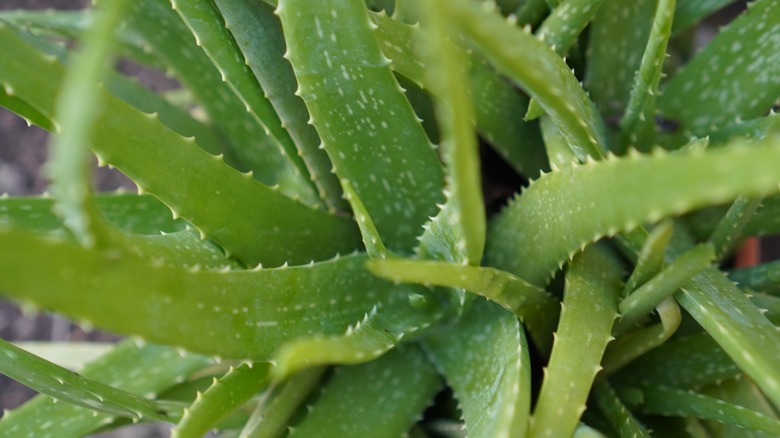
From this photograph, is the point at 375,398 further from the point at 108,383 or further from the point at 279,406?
the point at 108,383

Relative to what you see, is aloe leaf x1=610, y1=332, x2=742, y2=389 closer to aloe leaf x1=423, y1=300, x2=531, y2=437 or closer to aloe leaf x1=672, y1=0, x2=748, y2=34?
aloe leaf x1=423, y1=300, x2=531, y2=437

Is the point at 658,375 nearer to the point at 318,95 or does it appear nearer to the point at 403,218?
the point at 403,218

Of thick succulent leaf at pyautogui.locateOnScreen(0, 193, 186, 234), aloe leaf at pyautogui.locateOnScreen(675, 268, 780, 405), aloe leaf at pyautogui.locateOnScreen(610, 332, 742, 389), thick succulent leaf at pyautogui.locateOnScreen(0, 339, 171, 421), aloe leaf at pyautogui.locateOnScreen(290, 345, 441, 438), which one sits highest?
aloe leaf at pyautogui.locateOnScreen(675, 268, 780, 405)

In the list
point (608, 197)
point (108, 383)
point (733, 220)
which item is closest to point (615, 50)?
point (733, 220)

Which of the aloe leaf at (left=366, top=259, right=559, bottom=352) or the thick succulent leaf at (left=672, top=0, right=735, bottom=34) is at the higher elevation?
the thick succulent leaf at (left=672, top=0, right=735, bottom=34)

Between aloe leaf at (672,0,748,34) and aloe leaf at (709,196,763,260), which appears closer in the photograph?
aloe leaf at (709,196,763,260)

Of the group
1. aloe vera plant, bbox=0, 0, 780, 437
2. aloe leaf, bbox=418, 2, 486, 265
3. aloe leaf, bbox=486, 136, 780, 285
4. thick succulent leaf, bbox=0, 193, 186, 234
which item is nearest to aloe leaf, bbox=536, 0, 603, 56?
aloe vera plant, bbox=0, 0, 780, 437

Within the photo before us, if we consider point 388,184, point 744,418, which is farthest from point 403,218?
point 744,418
